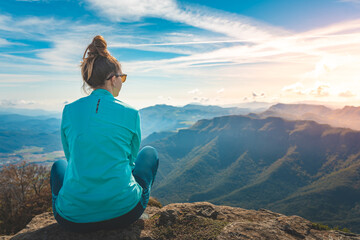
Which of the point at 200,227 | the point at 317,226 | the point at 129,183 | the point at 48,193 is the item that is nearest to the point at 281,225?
the point at 317,226

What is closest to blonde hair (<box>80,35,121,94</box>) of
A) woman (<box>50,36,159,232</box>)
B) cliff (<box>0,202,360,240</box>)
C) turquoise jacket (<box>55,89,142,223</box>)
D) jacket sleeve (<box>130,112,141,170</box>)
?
woman (<box>50,36,159,232</box>)

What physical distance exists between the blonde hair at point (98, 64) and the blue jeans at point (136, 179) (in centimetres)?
189

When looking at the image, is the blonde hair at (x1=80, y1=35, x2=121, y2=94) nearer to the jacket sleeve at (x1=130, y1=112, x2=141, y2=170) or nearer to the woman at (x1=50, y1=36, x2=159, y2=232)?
the woman at (x1=50, y1=36, x2=159, y2=232)

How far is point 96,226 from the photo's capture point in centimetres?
348

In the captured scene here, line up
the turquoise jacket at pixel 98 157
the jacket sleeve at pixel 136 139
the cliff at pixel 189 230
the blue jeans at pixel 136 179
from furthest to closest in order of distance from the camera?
1. the cliff at pixel 189 230
2. the blue jeans at pixel 136 179
3. the jacket sleeve at pixel 136 139
4. the turquoise jacket at pixel 98 157

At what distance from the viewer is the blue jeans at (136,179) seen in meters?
3.51

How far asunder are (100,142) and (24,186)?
18.4 meters

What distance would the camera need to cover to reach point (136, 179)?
419 cm

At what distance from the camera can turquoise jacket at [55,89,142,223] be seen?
2.91 meters

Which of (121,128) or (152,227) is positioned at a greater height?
(121,128)

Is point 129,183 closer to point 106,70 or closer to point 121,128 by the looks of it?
point 121,128

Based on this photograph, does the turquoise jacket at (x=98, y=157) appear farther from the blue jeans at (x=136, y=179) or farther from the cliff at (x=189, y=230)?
the cliff at (x=189, y=230)

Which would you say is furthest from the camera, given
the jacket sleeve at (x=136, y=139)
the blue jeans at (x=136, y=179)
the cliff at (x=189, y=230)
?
the cliff at (x=189, y=230)

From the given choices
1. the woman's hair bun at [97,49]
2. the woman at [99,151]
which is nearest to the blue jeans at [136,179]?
the woman at [99,151]
